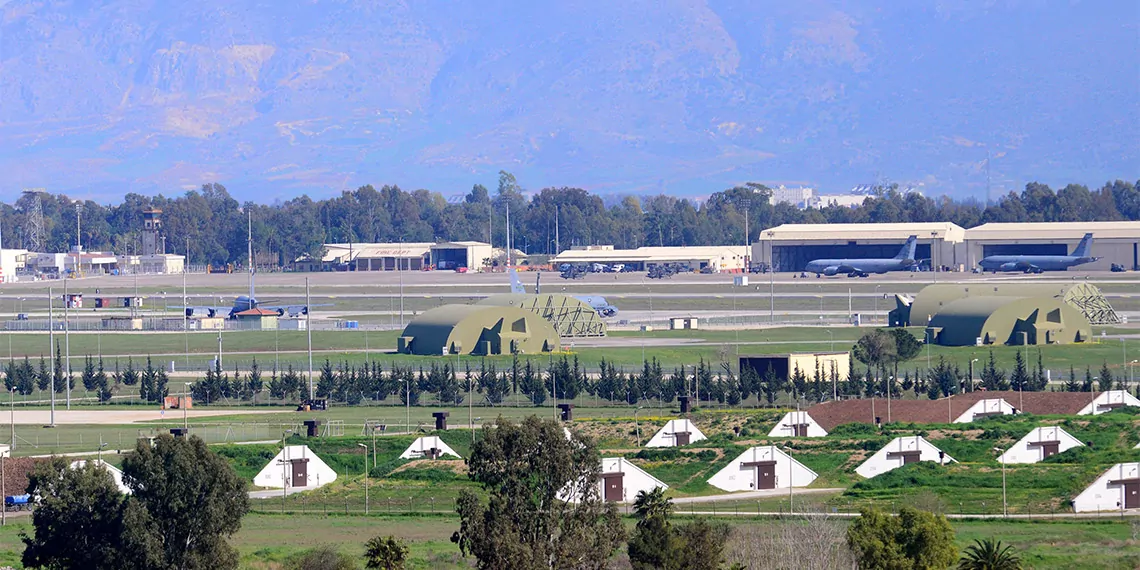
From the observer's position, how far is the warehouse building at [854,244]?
603ft

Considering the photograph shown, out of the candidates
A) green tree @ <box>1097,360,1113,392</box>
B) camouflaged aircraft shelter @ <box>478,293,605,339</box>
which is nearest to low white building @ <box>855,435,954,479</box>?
green tree @ <box>1097,360,1113,392</box>

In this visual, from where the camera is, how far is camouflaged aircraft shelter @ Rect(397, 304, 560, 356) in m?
89.1

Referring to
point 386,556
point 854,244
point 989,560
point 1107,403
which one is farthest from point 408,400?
point 854,244

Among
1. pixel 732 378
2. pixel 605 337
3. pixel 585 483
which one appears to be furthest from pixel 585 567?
pixel 605 337

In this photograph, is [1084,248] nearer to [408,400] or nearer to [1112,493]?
[408,400]

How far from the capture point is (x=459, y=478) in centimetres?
5469

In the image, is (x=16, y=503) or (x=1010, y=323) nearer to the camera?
(x=16, y=503)

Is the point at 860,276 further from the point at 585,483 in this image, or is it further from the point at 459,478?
the point at 585,483

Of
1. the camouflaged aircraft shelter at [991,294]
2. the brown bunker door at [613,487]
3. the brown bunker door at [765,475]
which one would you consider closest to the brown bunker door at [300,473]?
the brown bunker door at [613,487]

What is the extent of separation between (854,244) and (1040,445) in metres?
133

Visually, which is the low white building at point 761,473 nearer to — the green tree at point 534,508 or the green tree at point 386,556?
the green tree at point 534,508

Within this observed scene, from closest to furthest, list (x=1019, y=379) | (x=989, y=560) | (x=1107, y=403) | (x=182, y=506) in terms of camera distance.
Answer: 1. (x=989, y=560)
2. (x=182, y=506)
3. (x=1107, y=403)
4. (x=1019, y=379)

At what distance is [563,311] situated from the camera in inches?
4021

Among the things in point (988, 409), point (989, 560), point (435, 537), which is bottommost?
point (435, 537)
